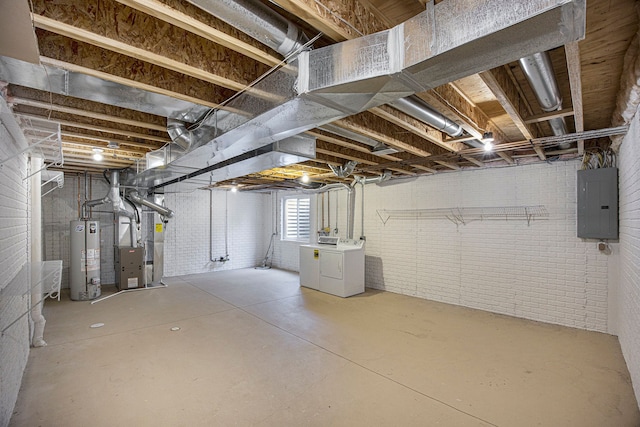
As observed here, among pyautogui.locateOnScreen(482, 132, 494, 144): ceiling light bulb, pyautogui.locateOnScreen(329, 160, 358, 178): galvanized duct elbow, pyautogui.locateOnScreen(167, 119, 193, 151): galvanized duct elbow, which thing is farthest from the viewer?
pyautogui.locateOnScreen(329, 160, 358, 178): galvanized duct elbow

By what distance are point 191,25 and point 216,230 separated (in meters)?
6.74

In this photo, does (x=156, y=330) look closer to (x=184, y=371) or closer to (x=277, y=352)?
(x=184, y=371)

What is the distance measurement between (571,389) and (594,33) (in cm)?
258

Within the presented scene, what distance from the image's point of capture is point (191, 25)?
54.0 inches

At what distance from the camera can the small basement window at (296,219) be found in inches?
314

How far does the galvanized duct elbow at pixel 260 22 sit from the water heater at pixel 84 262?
527 centimetres

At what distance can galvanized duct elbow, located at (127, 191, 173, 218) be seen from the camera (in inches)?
230

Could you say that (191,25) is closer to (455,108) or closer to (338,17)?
(338,17)

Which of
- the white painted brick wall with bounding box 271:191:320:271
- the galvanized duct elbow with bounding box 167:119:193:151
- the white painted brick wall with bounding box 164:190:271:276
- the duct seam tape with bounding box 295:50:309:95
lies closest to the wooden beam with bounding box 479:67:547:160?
the duct seam tape with bounding box 295:50:309:95

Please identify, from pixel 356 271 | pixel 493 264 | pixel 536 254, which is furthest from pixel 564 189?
pixel 356 271

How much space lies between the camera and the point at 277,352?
3141 mm

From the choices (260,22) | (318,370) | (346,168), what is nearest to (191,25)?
(260,22)

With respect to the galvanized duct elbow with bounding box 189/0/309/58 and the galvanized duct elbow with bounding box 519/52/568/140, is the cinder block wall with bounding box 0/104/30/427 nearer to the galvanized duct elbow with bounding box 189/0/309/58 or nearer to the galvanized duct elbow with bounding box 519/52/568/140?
the galvanized duct elbow with bounding box 189/0/309/58

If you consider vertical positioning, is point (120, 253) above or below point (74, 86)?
below
